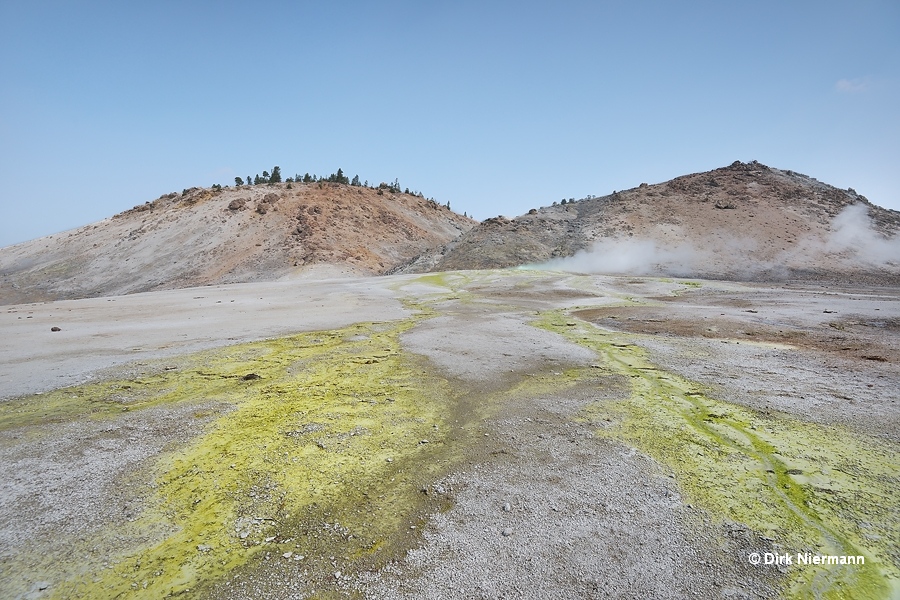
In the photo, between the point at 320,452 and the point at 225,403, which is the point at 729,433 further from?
the point at 225,403

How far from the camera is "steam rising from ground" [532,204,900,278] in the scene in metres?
26.6

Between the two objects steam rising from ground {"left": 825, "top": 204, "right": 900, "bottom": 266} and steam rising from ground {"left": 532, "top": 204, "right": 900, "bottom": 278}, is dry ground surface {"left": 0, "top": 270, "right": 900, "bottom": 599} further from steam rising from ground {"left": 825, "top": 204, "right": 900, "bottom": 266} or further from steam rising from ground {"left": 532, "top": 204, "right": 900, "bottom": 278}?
steam rising from ground {"left": 825, "top": 204, "right": 900, "bottom": 266}

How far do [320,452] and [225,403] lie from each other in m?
2.03

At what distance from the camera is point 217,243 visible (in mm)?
37719

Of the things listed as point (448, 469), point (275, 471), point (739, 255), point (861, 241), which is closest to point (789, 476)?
point (448, 469)

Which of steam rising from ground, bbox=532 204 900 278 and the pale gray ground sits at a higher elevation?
steam rising from ground, bbox=532 204 900 278

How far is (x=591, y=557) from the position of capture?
2.92 meters

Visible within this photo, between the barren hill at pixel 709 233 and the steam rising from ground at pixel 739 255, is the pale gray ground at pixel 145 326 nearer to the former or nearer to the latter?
the barren hill at pixel 709 233

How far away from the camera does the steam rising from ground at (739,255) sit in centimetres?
2662

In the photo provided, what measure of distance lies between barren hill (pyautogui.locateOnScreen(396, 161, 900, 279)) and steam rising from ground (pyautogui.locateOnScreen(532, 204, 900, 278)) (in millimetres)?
59

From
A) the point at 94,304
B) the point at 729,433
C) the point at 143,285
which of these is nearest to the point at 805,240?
the point at 729,433

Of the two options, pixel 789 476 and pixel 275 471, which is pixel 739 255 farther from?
pixel 275 471

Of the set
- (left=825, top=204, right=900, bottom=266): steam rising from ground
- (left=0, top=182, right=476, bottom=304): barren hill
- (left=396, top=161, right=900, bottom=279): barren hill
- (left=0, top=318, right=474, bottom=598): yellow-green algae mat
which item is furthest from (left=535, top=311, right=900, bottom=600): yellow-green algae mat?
(left=0, top=182, right=476, bottom=304): barren hill

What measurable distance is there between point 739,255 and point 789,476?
2962 centimetres
